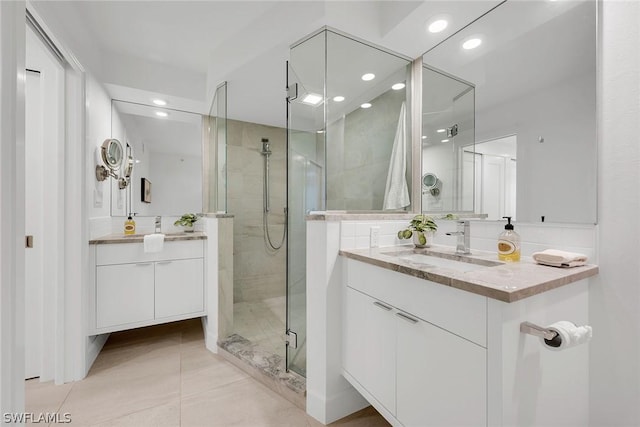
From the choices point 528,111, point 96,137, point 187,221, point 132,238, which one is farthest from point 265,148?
point 528,111

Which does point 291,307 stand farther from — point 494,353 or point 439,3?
point 439,3

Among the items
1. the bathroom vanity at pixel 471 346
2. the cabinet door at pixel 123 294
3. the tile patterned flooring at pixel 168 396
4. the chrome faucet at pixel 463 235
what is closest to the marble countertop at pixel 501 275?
the bathroom vanity at pixel 471 346

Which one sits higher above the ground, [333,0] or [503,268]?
[333,0]

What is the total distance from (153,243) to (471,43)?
260cm

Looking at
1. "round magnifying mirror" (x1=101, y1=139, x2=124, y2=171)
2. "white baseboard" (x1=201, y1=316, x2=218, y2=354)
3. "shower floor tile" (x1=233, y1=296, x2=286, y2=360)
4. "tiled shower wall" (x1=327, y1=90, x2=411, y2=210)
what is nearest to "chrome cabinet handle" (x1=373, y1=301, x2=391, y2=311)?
"tiled shower wall" (x1=327, y1=90, x2=411, y2=210)

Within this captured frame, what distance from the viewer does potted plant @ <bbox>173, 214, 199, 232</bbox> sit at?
103 inches

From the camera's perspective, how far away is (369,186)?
2.00 meters

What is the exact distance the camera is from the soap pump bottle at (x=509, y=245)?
1.17 meters

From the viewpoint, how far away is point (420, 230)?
61.6 inches

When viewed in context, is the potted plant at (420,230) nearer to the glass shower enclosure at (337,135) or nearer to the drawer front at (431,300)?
the glass shower enclosure at (337,135)

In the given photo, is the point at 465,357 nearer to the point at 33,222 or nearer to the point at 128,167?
the point at 33,222

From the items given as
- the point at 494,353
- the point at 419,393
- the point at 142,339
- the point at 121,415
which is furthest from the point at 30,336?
the point at 494,353

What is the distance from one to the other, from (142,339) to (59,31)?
2.36m

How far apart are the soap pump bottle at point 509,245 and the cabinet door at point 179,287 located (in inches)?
89.5
